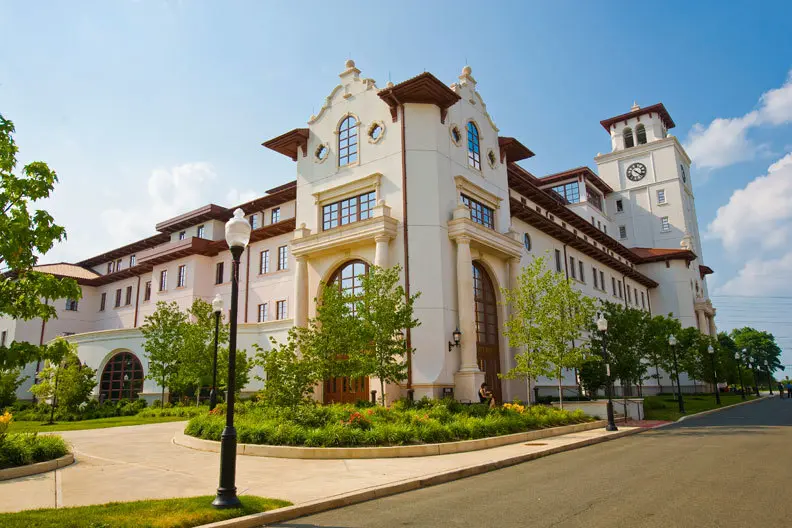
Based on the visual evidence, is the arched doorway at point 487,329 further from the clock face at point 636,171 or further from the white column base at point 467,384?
the clock face at point 636,171

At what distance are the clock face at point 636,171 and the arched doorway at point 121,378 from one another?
6232cm

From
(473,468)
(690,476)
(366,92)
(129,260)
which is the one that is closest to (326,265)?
(366,92)

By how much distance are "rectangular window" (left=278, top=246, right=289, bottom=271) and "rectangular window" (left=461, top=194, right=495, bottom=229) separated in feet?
47.0

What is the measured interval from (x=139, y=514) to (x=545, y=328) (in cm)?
1919

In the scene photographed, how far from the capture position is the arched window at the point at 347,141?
2894cm

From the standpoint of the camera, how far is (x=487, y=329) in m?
28.2

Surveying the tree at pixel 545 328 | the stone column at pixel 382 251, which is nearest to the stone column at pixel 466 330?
the tree at pixel 545 328

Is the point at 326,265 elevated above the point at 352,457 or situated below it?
above

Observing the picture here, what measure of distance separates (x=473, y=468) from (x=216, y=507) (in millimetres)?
5742

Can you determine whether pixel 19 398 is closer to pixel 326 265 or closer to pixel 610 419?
pixel 326 265

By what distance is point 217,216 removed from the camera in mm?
43531

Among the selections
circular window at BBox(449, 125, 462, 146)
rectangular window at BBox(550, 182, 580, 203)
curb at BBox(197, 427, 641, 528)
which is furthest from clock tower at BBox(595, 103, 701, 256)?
curb at BBox(197, 427, 641, 528)

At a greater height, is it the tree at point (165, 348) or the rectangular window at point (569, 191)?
the rectangular window at point (569, 191)

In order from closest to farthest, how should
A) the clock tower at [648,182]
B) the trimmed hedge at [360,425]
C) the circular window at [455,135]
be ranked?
the trimmed hedge at [360,425]
the circular window at [455,135]
the clock tower at [648,182]
